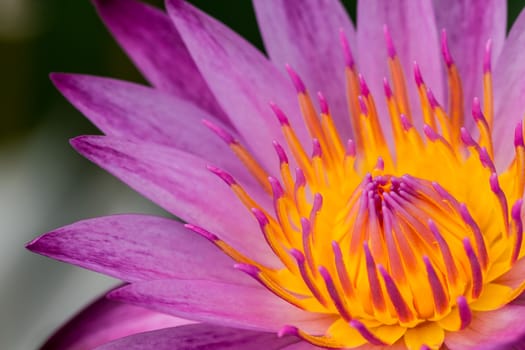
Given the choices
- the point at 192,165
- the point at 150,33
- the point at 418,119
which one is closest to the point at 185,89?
the point at 150,33

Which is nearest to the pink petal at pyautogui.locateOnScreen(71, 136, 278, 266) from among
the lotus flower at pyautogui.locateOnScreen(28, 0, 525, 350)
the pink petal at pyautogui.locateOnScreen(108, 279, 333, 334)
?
the lotus flower at pyautogui.locateOnScreen(28, 0, 525, 350)

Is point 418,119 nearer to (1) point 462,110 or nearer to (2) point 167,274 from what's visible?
(1) point 462,110

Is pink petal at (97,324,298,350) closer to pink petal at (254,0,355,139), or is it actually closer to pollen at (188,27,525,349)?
pollen at (188,27,525,349)

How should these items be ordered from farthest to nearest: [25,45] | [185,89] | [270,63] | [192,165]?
1. [25,45]
2. [185,89]
3. [270,63]
4. [192,165]

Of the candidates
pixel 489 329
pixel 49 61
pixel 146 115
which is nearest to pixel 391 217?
pixel 489 329

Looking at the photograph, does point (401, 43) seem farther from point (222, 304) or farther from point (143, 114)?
point (222, 304)

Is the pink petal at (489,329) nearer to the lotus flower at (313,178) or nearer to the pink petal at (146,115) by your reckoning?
the lotus flower at (313,178)

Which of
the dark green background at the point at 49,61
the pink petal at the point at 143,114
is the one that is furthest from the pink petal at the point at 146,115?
the dark green background at the point at 49,61
